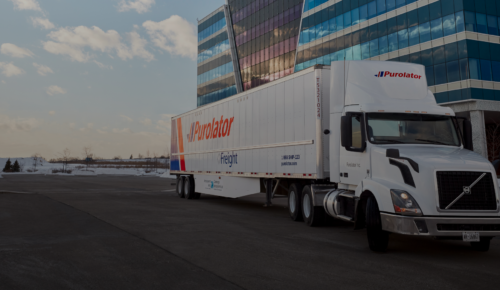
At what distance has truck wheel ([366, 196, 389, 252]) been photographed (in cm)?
771

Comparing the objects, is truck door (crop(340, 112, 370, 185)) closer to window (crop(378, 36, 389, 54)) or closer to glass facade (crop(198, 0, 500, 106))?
glass facade (crop(198, 0, 500, 106))

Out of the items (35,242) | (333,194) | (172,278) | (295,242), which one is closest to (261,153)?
(333,194)

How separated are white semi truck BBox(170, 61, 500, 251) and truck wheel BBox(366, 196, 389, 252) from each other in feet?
0.06

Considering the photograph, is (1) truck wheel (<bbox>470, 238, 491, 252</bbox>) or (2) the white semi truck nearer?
(2) the white semi truck

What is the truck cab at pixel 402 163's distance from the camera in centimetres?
703

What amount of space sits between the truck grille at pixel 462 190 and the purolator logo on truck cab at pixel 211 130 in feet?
34.1

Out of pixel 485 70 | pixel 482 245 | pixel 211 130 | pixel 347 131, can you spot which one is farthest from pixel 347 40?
pixel 482 245

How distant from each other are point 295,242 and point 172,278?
3615 mm

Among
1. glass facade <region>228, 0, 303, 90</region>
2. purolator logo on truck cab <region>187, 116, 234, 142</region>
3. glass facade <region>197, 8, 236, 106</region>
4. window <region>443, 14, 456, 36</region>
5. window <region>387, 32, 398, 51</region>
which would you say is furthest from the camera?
glass facade <region>197, 8, 236, 106</region>

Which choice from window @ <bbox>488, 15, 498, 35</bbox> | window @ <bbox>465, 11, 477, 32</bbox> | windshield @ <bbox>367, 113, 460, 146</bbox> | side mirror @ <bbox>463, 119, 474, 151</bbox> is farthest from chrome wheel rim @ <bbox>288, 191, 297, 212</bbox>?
window @ <bbox>488, 15, 498, 35</bbox>

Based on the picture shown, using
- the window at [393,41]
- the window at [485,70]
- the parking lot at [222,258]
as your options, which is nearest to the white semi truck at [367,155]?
the parking lot at [222,258]

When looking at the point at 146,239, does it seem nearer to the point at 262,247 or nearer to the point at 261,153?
the point at 262,247

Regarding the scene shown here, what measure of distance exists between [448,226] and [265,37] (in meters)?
59.6

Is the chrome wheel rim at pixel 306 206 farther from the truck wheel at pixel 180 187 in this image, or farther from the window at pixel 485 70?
the window at pixel 485 70
